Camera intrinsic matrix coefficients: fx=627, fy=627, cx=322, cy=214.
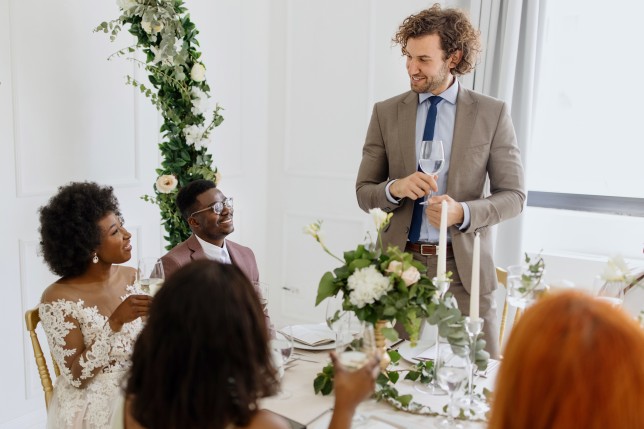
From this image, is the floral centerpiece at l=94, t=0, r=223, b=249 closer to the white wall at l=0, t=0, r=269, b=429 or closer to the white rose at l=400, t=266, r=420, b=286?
the white wall at l=0, t=0, r=269, b=429

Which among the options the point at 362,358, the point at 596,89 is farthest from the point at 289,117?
the point at 362,358

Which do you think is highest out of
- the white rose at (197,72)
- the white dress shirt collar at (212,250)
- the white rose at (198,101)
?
the white rose at (197,72)

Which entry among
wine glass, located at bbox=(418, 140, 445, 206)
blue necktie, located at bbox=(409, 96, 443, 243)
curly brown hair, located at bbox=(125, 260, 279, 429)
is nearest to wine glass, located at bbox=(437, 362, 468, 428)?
curly brown hair, located at bbox=(125, 260, 279, 429)

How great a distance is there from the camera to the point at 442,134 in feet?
8.66

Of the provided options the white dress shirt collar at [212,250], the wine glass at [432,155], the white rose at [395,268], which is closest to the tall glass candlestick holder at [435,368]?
the white rose at [395,268]

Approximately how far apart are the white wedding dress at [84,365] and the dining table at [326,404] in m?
0.58

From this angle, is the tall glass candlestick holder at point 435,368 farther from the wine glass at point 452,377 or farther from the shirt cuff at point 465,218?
the shirt cuff at point 465,218

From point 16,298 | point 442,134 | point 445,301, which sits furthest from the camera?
point 16,298

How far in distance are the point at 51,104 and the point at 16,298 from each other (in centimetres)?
95

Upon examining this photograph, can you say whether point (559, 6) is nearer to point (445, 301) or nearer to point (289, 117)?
point (289, 117)

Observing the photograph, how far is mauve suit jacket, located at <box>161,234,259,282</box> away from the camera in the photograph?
7.98 feet

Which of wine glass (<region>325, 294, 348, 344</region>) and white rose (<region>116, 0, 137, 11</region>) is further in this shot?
white rose (<region>116, 0, 137, 11</region>)

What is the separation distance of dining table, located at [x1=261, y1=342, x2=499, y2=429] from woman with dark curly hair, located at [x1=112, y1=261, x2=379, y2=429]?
15.2 inches

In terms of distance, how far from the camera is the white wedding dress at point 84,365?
6.41 feet
